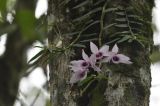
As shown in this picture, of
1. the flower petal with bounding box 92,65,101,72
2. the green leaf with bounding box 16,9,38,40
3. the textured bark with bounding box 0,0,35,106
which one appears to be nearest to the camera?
the green leaf with bounding box 16,9,38,40

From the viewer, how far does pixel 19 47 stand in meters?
0.69

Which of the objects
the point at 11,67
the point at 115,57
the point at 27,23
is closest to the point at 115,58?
the point at 115,57

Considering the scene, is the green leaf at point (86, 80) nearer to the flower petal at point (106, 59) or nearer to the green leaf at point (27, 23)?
the flower petal at point (106, 59)

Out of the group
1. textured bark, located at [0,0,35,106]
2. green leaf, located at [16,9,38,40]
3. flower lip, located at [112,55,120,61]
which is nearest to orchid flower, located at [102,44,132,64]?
flower lip, located at [112,55,120,61]

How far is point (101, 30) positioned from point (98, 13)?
3.1 inches

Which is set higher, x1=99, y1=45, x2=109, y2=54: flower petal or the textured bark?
x1=99, y1=45, x2=109, y2=54: flower petal

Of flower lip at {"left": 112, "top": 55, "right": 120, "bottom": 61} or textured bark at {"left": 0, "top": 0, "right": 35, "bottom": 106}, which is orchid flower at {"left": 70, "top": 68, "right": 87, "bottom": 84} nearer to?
flower lip at {"left": 112, "top": 55, "right": 120, "bottom": 61}

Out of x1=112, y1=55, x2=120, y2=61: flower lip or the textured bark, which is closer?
the textured bark

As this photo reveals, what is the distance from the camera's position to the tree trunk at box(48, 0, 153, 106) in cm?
100

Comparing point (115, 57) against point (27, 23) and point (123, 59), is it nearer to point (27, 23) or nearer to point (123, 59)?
point (123, 59)

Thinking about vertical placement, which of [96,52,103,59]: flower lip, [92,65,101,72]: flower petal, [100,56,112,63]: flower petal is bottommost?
[92,65,101,72]: flower petal

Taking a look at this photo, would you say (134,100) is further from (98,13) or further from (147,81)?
(98,13)

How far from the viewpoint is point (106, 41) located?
1.07 m

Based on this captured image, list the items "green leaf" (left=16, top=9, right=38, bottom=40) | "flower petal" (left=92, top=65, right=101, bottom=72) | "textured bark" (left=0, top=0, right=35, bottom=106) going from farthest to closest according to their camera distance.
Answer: "flower petal" (left=92, top=65, right=101, bottom=72)
"textured bark" (left=0, top=0, right=35, bottom=106)
"green leaf" (left=16, top=9, right=38, bottom=40)
